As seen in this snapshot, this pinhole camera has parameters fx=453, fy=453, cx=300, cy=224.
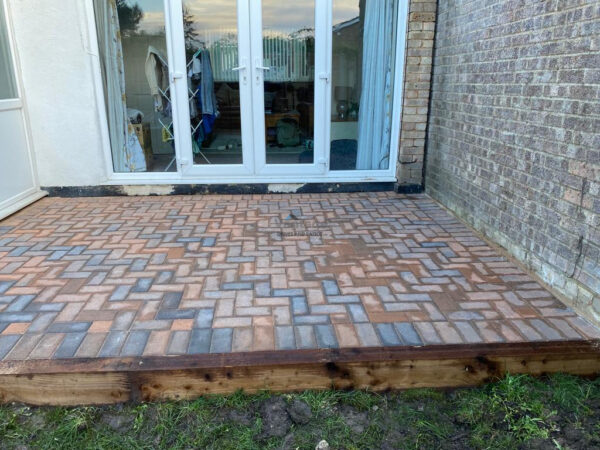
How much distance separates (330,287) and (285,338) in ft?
2.02

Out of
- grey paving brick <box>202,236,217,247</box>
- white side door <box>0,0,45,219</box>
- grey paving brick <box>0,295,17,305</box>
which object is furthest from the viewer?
white side door <box>0,0,45,219</box>

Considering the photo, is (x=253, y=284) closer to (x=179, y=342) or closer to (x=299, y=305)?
(x=299, y=305)

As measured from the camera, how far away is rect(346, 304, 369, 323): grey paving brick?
2377 mm

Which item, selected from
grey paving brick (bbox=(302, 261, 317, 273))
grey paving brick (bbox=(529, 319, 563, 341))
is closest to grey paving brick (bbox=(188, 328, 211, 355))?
grey paving brick (bbox=(302, 261, 317, 273))

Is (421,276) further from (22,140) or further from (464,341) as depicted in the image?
(22,140)

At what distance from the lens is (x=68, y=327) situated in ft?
7.52

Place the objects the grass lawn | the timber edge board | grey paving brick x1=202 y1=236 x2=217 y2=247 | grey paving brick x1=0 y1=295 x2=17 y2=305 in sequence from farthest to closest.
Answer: grey paving brick x1=202 y1=236 x2=217 y2=247 < grey paving brick x1=0 y1=295 x2=17 y2=305 < the timber edge board < the grass lawn

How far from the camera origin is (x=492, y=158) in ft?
11.2

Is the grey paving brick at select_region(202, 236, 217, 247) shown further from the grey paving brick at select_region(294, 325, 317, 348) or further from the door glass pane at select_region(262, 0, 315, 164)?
the door glass pane at select_region(262, 0, 315, 164)

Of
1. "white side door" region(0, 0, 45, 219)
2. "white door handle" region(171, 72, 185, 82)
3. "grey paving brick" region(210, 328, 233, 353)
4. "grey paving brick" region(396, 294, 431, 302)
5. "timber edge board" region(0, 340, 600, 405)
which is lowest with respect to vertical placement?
"timber edge board" region(0, 340, 600, 405)

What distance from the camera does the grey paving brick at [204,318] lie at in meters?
2.32

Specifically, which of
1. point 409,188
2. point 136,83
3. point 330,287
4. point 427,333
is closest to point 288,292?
point 330,287

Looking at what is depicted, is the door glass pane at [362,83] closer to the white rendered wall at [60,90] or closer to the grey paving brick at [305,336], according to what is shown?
the white rendered wall at [60,90]

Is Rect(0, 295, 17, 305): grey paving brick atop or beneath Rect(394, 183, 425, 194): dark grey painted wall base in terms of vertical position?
beneath
